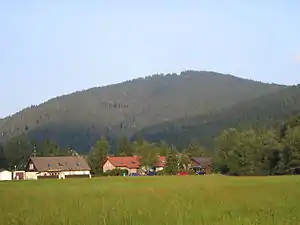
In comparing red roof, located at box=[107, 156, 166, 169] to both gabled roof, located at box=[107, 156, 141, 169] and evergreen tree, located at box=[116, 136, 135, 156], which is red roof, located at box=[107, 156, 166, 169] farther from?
evergreen tree, located at box=[116, 136, 135, 156]

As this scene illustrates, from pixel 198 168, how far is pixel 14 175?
57513 mm

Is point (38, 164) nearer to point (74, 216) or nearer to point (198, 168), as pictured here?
point (198, 168)

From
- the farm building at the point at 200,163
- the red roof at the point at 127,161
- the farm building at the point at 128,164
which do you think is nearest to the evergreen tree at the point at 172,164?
the farm building at the point at 128,164

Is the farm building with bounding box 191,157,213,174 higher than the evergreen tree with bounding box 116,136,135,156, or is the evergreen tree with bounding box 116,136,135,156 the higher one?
the evergreen tree with bounding box 116,136,135,156

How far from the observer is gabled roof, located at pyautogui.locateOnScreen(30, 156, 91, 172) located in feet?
398

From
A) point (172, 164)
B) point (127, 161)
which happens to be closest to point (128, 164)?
point (127, 161)

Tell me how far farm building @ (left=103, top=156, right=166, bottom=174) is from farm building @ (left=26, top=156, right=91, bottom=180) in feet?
58.3

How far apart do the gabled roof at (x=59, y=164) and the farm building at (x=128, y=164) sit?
17.1 metres

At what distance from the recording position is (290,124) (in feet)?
315

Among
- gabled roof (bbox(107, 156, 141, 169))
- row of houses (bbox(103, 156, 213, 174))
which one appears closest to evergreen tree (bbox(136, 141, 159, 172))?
row of houses (bbox(103, 156, 213, 174))

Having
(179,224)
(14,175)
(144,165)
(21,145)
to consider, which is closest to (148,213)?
(179,224)

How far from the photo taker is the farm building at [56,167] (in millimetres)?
120125

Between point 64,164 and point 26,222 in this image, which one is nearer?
point 26,222

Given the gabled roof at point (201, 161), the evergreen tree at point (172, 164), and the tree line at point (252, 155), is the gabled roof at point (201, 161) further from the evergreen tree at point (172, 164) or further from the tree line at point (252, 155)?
the evergreen tree at point (172, 164)
